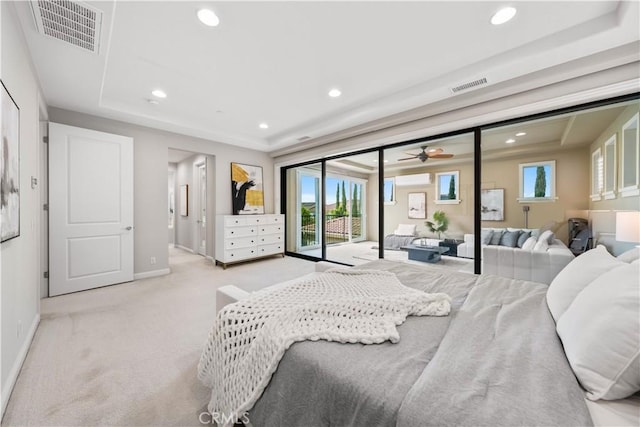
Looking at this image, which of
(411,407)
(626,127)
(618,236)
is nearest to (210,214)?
(411,407)

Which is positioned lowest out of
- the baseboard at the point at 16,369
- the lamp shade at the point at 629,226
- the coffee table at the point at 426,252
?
the baseboard at the point at 16,369

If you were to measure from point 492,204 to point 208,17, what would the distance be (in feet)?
12.2

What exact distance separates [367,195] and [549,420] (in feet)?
14.1

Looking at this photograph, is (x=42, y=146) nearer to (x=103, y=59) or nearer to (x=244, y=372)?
(x=103, y=59)

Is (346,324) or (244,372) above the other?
(346,324)

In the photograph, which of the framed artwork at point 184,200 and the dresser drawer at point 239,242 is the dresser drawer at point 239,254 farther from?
the framed artwork at point 184,200

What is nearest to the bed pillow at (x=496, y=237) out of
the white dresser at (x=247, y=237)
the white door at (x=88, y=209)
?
the white dresser at (x=247, y=237)

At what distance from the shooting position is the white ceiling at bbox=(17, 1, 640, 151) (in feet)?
6.22

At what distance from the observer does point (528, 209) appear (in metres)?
3.09

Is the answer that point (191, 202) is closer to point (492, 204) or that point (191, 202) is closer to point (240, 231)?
point (240, 231)

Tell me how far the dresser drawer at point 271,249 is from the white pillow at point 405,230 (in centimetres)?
265

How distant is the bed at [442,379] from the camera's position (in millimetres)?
702

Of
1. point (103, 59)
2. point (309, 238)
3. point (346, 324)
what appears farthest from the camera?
point (309, 238)

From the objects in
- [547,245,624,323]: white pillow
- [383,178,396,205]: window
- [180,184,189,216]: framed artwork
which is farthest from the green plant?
[180,184,189,216]: framed artwork
